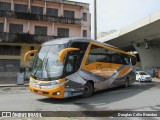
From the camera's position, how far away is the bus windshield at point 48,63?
1170cm

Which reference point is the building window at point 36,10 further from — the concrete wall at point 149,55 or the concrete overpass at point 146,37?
the concrete wall at point 149,55

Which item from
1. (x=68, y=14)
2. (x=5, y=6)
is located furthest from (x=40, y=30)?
(x=5, y=6)

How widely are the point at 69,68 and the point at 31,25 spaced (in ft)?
80.4

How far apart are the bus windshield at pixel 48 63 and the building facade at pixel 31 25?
20964 millimetres

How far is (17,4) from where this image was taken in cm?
3469

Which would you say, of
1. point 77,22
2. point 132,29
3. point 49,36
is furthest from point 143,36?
point 49,36

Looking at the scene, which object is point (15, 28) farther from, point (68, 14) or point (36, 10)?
point (68, 14)

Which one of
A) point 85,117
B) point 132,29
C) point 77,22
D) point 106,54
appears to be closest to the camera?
point 85,117

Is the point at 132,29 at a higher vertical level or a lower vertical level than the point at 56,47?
higher

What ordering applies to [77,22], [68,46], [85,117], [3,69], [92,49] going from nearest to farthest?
1. [85,117]
2. [68,46]
3. [92,49]
4. [3,69]
5. [77,22]

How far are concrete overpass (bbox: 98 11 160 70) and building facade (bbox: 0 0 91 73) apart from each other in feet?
22.8

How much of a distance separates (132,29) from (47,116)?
80.1ft

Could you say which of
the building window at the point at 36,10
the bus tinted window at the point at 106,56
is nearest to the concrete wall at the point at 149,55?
the building window at the point at 36,10

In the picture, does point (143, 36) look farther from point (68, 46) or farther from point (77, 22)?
point (68, 46)
